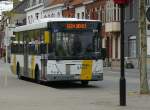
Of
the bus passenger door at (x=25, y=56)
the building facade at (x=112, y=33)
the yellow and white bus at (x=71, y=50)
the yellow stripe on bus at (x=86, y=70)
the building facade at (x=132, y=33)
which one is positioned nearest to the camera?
the yellow and white bus at (x=71, y=50)

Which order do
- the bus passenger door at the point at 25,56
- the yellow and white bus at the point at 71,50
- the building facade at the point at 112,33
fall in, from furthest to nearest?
1. the building facade at the point at 112,33
2. the bus passenger door at the point at 25,56
3. the yellow and white bus at the point at 71,50

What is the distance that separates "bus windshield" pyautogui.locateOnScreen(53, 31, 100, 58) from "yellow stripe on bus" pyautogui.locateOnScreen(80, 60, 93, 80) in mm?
257

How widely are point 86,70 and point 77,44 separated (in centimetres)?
119

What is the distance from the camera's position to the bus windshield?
26781 mm

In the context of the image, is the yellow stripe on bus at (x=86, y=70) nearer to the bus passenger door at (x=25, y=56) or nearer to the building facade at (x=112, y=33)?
the bus passenger door at (x=25, y=56)

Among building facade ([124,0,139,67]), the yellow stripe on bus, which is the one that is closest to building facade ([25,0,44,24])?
building facade ([124,0,139,67])

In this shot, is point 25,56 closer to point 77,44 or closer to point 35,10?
point 77,44

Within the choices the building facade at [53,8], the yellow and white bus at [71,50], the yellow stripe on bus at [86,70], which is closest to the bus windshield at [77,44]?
the yellow and white bus at [71,50]

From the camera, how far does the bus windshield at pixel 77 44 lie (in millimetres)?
26781

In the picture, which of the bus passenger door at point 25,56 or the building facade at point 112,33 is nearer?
the bus passenger door at point 25,56

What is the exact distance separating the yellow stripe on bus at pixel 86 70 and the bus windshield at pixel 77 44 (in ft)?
0.84

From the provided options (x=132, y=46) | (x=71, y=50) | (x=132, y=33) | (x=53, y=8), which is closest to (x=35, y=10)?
→ (x=53, y=8)

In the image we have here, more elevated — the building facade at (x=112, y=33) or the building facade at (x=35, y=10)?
the building facade at (x=35, y=10)

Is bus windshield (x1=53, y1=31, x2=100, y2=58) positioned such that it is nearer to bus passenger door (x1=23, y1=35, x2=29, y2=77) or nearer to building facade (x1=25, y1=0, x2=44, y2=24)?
bus passenger door (x1=23, y1=35, x2=29, y2=77)
